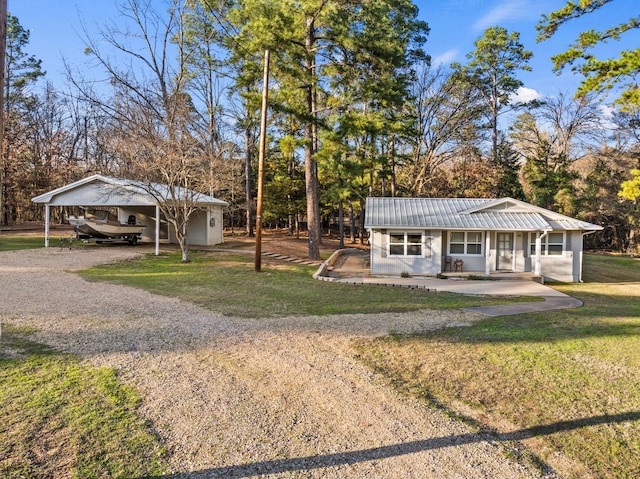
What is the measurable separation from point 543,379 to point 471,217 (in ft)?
→ 40.8

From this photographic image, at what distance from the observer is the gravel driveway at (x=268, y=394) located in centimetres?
325

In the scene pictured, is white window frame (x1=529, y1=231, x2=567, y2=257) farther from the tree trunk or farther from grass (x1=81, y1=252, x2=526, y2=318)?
the tree trunk

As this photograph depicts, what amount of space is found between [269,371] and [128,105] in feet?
65.3

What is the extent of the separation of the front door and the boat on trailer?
61.0 feet

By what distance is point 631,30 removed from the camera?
8891mm

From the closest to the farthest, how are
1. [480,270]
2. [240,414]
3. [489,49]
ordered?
[240,414], [480,270], [489,49]

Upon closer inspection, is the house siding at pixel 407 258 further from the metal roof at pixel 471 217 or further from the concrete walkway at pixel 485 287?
the concrete walkway at pixel 485 287

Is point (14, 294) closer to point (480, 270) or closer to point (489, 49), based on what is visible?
point (480, 270)

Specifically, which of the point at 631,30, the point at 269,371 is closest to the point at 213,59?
the point at 631,30

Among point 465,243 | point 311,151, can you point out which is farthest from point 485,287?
point 311,151

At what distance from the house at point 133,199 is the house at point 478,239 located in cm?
866

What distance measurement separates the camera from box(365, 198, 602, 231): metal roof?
52.1 feet

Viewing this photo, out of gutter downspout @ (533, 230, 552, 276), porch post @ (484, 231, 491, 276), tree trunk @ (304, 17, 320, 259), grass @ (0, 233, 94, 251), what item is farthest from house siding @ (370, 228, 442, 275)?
grass @ (0, 233, 94, 251)

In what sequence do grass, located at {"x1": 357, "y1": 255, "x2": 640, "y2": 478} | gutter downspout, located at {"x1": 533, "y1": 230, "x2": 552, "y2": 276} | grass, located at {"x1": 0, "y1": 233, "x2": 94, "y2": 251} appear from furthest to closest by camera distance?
grass, located at {"x1": 0, "y1": 233, "x2": 94, "y2": 251}
gutter downspout, located at {"x1": 533, "y1": 230, "x2": 552, "y2": 276}
grass, located at {"x1": 357, "y1": 255, "x2": 640, "y2": 478}
